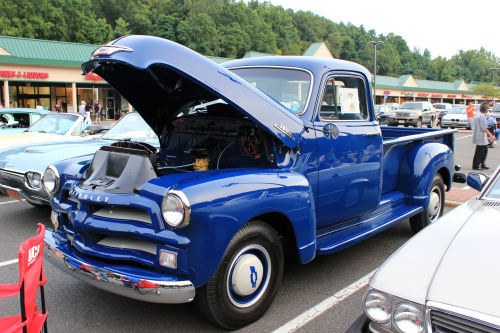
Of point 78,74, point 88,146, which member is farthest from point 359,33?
point 88,146

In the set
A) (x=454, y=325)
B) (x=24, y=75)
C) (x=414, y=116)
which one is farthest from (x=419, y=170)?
(x=24, y=75)

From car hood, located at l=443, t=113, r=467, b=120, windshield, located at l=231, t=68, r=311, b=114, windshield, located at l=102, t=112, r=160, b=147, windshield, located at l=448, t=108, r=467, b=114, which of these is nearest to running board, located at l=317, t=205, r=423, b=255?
windshield, located at l=231, t=68, r=311, b=114

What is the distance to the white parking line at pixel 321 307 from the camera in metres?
3.12

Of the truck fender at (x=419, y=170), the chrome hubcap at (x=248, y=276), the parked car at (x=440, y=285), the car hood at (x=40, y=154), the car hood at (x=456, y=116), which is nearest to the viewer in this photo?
the parked car at (x=440, y=285)

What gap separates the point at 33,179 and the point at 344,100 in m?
4.13

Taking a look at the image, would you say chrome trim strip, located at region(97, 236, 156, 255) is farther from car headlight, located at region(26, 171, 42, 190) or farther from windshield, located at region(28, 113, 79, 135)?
windshield, located at region(28, 113, 79, 135)

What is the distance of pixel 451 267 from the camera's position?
80.5 inches

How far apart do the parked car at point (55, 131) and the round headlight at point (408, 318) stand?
24.9 ft

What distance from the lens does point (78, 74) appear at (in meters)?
31.9

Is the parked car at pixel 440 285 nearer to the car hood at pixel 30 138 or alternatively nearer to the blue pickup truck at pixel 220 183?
the blue pickup truck at pixel 220 183

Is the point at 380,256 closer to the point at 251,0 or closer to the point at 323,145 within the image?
the point at 323,145

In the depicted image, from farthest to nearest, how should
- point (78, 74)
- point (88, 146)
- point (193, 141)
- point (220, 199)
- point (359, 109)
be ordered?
1. point (78, 74)
2. point (88, 146)
3. point (359, 109)
4. point (193, 141)
5. point (220, 199)

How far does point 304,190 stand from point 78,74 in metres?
32.5

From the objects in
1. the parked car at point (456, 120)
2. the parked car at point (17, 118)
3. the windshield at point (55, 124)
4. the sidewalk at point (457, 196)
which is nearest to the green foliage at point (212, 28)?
the parked car at point (456, 120)
